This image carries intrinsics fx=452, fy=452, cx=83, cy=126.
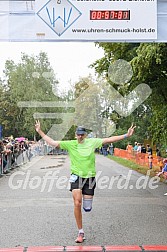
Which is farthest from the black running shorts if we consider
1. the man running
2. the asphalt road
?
the asphalt road

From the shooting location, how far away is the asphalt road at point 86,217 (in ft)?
23.7

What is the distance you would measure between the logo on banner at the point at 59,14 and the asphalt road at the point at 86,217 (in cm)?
373

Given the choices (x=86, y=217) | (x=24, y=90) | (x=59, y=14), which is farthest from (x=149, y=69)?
(x=24, y=90)

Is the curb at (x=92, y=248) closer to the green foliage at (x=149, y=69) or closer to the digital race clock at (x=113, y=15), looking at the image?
the digital race clock at (x=113, y=15)

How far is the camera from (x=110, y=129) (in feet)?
181

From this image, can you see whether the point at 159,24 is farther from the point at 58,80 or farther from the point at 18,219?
the point at 58,80

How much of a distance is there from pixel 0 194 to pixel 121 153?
99.9ft

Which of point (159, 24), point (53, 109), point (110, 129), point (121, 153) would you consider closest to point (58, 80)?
point (53, 109)

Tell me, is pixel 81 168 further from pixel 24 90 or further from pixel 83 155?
pixel 24 90

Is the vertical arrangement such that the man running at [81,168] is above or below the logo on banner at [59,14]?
below

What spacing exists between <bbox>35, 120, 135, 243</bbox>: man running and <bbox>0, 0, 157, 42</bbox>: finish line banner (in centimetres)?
243

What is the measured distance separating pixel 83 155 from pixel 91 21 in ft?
9.96

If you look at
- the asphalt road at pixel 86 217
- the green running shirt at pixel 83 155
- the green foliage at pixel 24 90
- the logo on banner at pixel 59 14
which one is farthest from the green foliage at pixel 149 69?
the green foliage at pixel 24 90

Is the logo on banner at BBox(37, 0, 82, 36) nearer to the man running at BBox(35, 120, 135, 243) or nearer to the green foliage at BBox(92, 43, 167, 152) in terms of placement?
the man running at BBox(35, 120, 135, 243)
